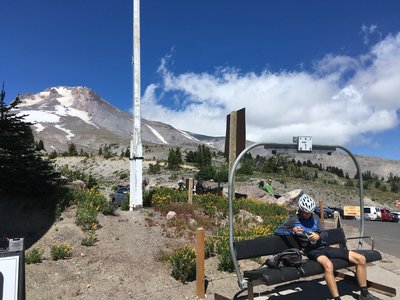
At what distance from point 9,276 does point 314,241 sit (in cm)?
409

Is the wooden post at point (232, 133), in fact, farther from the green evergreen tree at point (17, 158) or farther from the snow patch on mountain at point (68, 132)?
the snow patch on mountain at point (68, 132)

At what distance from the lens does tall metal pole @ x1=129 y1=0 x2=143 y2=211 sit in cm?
1314

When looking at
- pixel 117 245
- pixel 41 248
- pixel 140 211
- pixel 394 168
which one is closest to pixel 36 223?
pixel 41 248

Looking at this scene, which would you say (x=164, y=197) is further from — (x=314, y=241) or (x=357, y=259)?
(x=357, y=259)

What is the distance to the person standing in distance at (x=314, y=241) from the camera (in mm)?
6512

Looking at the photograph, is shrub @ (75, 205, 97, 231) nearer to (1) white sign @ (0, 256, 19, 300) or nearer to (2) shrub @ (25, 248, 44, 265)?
(2) shrub @ (25, 248, 44, 265)

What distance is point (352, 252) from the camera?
6.63 metres

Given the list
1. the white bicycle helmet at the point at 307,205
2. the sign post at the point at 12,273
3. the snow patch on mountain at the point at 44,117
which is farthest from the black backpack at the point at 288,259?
the snow patch on mountain at the point at 44,117

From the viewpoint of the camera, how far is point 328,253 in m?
6.48

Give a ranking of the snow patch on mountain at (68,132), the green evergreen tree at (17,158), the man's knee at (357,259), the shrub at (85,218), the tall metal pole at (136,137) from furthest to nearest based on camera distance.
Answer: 1. the snow patch on mountain at (68,132)
2. the tall metal pole at (136,137)
3. the green evergreen tree at (17,158)
4. the shrub at (85,218)
5. the man's knee at (357,259)

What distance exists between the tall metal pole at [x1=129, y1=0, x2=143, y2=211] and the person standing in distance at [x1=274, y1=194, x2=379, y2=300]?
22.8ft

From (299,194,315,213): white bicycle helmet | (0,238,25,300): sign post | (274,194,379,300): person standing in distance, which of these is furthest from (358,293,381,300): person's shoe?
(0,238,25,300): sign post

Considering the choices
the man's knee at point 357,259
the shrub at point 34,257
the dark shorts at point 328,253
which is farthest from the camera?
the shrub at point 34,257

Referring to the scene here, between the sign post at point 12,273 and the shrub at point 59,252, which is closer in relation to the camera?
the sign post at point 12,273
